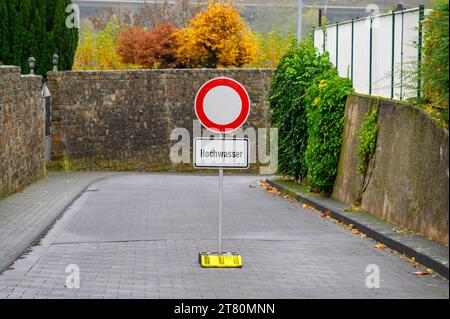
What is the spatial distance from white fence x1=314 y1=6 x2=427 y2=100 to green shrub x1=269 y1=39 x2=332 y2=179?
54cm

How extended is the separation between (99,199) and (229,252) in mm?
9329

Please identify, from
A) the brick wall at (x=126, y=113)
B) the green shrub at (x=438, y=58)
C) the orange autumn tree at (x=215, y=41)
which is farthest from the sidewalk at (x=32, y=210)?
the orange autumn tree at (x=215, y=41)

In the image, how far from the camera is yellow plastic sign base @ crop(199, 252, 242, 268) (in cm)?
1123

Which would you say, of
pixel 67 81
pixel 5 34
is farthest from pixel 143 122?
pixel 5 34

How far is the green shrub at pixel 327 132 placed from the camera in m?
19.0

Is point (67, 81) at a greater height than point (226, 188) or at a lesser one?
greater

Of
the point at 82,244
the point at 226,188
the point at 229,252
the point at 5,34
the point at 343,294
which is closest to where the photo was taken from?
the point at 343,294

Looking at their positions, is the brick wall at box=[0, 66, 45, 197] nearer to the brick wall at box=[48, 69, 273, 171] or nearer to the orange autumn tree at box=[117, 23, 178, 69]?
the brick wall at box=[48, 69, 273, 171]

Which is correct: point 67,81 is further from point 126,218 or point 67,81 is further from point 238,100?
point 238,100

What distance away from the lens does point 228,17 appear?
38.1 meters

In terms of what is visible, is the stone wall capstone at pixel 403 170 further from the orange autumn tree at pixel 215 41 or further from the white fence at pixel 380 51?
the orange autumn tree at pixel 215 41

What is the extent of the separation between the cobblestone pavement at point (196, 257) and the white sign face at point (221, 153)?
Result: 105 cm

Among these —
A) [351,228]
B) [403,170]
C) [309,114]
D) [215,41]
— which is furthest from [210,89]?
[215,41]

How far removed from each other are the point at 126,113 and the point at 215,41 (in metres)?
6.26
